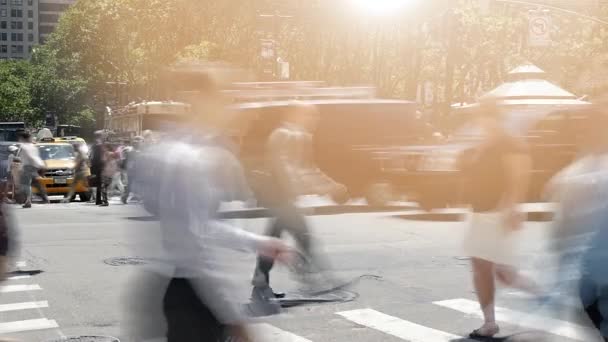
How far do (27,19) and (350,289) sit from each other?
166 m

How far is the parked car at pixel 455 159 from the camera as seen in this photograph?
16.5 m

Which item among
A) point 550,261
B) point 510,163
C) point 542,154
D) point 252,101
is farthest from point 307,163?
point 550,261

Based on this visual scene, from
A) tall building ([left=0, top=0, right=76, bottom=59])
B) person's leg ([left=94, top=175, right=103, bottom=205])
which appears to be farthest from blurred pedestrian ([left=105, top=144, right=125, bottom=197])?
tall building ([left=0, top=0, right=76, bottom=59])

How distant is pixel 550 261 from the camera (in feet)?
15.5

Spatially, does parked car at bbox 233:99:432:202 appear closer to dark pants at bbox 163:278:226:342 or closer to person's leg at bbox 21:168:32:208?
person's leg at bbox 21:168:32:208

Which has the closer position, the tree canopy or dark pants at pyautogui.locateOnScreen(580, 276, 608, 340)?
dark pants at pyautogui.locateOnScreen(580, 276, 608, 340)

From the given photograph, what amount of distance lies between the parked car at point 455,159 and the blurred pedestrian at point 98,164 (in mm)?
7498

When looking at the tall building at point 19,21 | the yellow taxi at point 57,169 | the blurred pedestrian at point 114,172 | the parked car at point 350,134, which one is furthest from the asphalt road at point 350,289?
the tall building at point 19,21

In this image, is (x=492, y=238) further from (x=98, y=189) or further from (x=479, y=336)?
(x=98, y=189)

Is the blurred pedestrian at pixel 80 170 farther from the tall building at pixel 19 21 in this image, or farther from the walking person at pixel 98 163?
the tall building at pixel 19 21

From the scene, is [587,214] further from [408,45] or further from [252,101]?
[408,45]

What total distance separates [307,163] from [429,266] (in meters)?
7.93

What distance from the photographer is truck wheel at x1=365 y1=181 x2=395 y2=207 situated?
1819cm

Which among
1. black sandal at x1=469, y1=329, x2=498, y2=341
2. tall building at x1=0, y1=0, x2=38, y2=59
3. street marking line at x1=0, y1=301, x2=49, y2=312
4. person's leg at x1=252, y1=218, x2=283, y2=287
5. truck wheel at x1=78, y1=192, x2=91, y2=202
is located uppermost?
tall building at x1=0, y1=0, x2=38, y2=59
